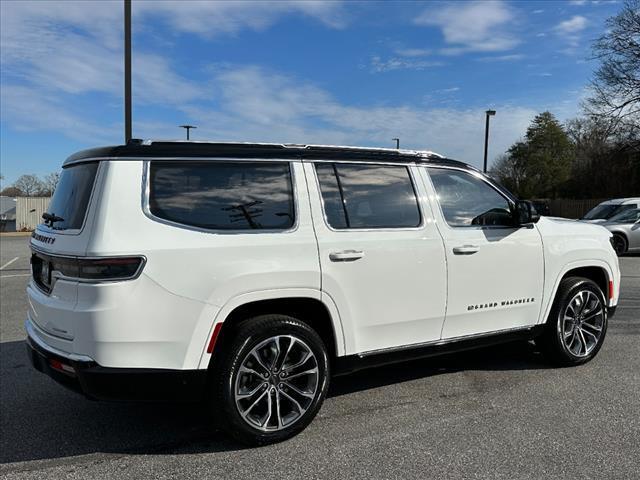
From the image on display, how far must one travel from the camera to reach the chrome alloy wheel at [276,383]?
339 centimetres

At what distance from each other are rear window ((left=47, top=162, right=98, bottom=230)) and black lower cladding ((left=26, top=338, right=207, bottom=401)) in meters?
0.82

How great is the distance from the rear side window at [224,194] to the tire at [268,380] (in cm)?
65

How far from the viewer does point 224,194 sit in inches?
135

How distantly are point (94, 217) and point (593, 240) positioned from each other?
14.2 ft

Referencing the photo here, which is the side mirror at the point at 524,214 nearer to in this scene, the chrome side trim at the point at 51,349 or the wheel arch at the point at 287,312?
the wheel arch at the point at 287,312

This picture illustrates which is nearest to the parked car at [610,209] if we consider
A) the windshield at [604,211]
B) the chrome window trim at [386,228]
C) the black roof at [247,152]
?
the windshield at [604,211]

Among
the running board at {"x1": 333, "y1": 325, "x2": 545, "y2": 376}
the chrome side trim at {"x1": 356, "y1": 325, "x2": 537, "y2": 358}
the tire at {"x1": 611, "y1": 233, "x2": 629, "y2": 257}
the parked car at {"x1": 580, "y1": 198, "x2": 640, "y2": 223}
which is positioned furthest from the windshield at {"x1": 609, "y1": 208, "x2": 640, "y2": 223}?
the chrome side trim at {"x1": 356, "y1": 325, "x2": 537, "y2": 358}

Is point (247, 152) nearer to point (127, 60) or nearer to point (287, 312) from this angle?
point (287, 312)

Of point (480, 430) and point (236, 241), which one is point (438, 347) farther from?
point (236, 241)

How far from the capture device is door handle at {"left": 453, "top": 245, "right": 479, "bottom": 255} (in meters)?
4.14

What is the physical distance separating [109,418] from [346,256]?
214cm

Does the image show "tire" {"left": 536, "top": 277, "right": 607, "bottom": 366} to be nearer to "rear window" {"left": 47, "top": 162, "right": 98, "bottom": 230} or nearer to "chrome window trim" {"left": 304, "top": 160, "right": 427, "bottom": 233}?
"chrome window trim" {"left": 304, "top": 160, "right": 427, "bottom": 233}

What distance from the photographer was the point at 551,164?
169ft

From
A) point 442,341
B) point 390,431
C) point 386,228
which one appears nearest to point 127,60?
point 386,228
